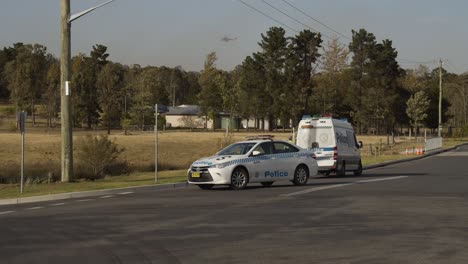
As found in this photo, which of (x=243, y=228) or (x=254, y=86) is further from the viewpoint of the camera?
(x=254, y=86)

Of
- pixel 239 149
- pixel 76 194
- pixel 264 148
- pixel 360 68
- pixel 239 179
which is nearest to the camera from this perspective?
pixel 76 194

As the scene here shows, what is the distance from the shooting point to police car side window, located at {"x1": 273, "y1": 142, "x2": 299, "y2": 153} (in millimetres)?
21594

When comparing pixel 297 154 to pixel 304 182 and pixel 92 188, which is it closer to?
pixel 304 182

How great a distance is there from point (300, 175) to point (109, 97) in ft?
293

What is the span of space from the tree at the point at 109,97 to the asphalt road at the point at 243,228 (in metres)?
86.7

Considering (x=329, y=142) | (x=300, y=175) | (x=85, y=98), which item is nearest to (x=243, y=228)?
(x=300, y=175)

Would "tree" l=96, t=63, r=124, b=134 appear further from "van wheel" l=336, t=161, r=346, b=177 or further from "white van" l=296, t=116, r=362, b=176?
"van wheel" l=336, t=161, r=346, b=177

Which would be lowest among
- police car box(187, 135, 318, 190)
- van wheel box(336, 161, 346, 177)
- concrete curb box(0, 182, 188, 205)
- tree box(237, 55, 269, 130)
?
concrete curb box(0, 182, 188, 205)

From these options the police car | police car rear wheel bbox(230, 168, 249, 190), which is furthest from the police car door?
police car rear wheel bbox(230, 168, 249, 190)

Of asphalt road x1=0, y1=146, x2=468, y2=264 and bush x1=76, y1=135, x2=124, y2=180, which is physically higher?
bush x1=76, y1=135, x2=124, y2=180

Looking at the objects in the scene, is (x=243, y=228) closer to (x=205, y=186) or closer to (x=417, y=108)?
(x=205, y=186)

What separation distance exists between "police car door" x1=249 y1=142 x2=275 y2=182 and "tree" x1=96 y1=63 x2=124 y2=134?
271ft

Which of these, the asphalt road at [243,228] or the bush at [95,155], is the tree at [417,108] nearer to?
the bush at [95,155]

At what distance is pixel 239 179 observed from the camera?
2053 cm
